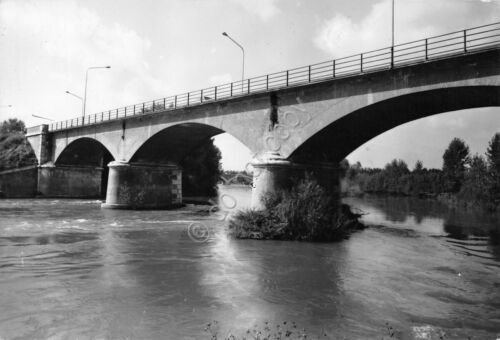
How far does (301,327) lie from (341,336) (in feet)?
2.49

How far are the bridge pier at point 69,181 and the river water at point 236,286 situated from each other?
28.2m

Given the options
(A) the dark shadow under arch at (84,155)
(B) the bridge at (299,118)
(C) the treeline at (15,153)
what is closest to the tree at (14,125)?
(C) the treeline at (15,153)

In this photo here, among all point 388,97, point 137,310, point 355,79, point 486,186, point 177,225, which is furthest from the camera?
point 486,186

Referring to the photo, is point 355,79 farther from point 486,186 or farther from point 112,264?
point 486,186

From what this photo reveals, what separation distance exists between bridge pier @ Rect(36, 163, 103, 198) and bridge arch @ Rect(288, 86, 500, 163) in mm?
34999

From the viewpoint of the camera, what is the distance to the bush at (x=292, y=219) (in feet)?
58.2

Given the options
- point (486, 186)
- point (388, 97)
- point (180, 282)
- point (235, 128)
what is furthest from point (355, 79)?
point (486, 186)

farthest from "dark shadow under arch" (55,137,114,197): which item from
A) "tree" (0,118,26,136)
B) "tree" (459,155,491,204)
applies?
"tree" (459,155,491,204)

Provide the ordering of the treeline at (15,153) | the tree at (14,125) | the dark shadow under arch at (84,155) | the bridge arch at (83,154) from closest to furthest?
the bridge arch at (83,154) < the dark shadow under arch at (84,155) < the treeline at (15,153) < the tree at (14,125)

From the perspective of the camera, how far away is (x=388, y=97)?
53.4 feet

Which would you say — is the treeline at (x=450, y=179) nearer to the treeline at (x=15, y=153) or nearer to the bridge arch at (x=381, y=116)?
the bridge arch at (x=381, y=116)

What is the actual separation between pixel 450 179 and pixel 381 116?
69917 mm

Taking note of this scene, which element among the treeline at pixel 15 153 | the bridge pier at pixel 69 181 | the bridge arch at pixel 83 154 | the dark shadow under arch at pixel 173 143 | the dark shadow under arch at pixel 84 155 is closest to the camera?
the dark shadow under arch at pixel 173 143

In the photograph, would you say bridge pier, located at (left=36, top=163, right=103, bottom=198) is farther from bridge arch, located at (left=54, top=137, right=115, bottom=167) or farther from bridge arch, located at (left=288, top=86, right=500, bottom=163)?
bridge arch, located at (left=288, top=86, right=500, bottom=163)
